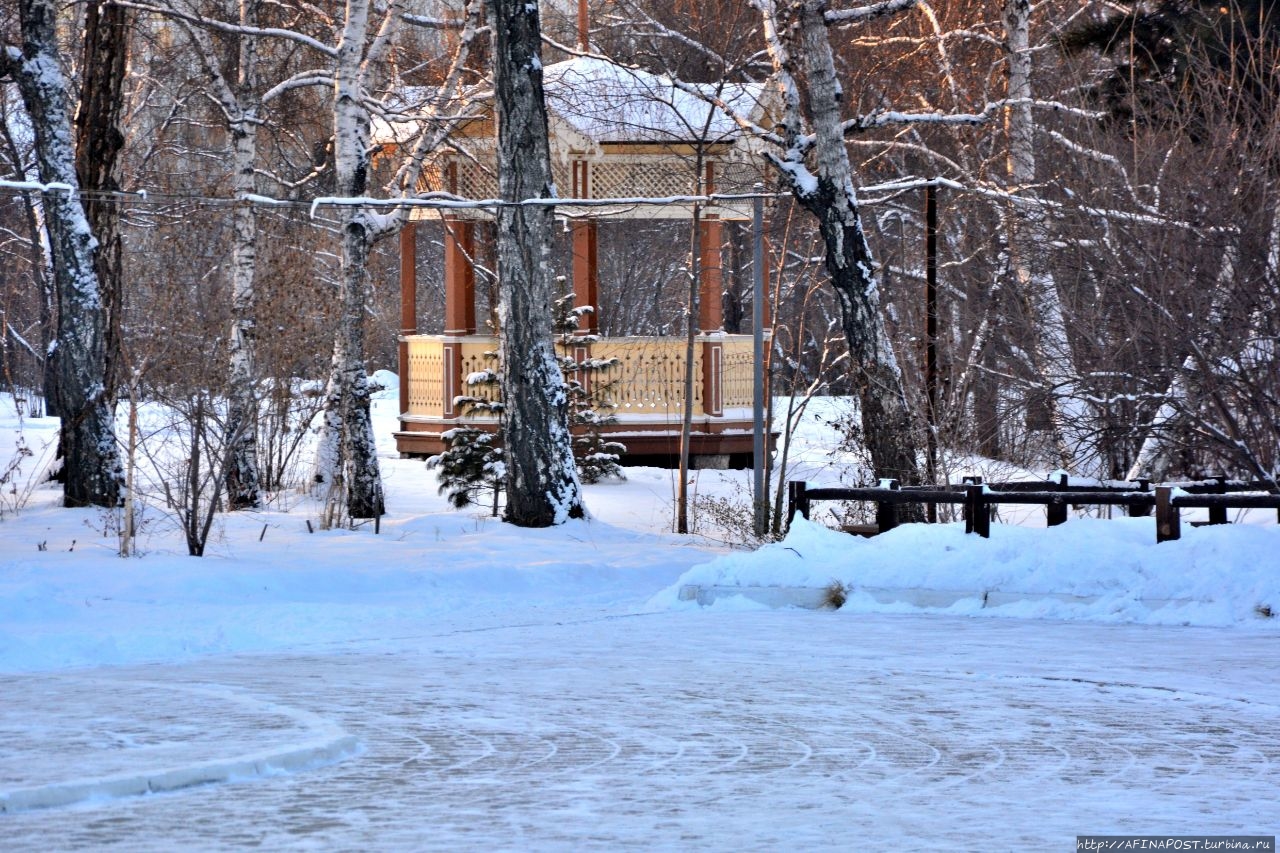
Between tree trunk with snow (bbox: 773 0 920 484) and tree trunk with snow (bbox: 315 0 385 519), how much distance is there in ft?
16.2

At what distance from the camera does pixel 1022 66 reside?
2520 cm

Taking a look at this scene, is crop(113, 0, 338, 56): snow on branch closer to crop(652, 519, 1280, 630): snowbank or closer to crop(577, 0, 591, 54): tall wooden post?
crop(577, 0, 591, 54): tall wooden post

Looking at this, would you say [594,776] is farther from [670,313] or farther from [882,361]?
[670,313]

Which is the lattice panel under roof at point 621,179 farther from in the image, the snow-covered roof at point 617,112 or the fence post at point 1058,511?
the fence post at point 1058,511

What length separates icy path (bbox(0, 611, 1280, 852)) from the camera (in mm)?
6250

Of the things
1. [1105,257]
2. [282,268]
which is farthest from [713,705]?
[282,268]

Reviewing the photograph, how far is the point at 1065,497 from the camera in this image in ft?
47.3

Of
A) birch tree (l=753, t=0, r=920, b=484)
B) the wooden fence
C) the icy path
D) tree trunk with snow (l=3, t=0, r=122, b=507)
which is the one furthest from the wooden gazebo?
the icy path

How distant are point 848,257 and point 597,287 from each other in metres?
10.2

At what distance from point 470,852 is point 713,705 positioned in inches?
134

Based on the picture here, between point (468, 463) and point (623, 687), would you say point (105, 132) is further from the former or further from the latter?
point (623, 687)

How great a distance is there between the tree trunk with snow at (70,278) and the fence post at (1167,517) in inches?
420

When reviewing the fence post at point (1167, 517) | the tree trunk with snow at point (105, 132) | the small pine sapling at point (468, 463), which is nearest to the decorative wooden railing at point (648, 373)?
the small pine sapling at point (468, 463)

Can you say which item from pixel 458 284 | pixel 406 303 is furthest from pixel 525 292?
pixel 406 303
